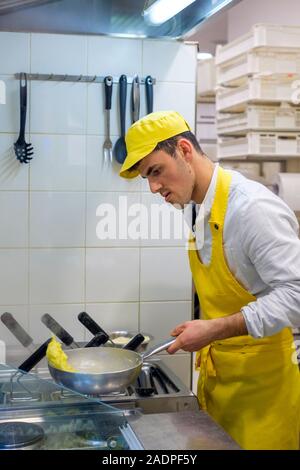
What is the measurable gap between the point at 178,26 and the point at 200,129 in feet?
6.42

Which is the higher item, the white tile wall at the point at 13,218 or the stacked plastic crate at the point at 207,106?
the stacked plastic crate at the point at 207,106

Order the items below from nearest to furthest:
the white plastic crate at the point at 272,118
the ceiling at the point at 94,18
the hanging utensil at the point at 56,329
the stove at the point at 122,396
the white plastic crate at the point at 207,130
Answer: the stove at the point at 122,396 < the hanging utensil at the point at 56,329 < the ceiling at the point at 94,18 < the white plastic crate at the point at 272,118 < the white plastic crate at the point at 207,130

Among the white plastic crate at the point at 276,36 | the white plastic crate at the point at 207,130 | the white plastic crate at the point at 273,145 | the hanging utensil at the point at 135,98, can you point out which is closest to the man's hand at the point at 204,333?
the hanging utensil at the point at 135,98

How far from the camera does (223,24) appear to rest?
3.93 metres

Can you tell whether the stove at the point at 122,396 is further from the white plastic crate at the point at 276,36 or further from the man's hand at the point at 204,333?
the white plastic crate at the point at 276,36

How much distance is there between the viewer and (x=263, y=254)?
1.20m

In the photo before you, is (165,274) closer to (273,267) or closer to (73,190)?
(73,190)

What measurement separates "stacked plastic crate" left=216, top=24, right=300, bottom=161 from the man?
106 cm

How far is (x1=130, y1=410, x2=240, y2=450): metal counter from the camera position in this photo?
992 mm

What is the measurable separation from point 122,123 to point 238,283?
80 cm

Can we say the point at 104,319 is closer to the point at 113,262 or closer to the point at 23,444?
the point at 113,262

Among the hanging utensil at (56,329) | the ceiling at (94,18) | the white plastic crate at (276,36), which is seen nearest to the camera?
the hanging utensil at (56,329)

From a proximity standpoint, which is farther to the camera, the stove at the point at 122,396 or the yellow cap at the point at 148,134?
the yellow cap at the point at 148,134

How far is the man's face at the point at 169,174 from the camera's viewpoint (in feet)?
4.26
